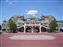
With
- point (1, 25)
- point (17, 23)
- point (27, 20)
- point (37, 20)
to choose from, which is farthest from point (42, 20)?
point (1, 25)

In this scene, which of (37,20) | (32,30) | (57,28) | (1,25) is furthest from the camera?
(32,30)

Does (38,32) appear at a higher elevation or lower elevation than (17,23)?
lower

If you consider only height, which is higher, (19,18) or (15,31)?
(19,18)

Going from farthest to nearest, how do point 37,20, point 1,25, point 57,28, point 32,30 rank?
point 32,30
point 57,28
point 37,20
point 1,25

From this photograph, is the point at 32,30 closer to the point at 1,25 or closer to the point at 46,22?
the point at 46,22

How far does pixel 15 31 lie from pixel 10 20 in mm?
188

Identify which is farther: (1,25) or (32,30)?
(32,30)

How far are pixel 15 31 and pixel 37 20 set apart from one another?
12.3 inches

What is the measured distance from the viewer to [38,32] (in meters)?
2.15

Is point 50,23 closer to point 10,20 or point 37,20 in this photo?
point 37,20

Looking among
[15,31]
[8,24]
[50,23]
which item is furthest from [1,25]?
[50,23]

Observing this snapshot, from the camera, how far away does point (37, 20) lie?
6.11ft

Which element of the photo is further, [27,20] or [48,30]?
[48,30]

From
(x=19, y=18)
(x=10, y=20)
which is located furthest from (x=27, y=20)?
(x=10, y=20)
